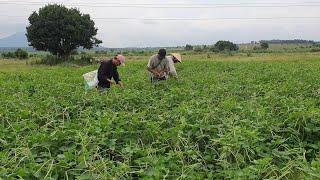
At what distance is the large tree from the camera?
5028 centimetres

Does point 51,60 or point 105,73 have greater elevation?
point 105,73

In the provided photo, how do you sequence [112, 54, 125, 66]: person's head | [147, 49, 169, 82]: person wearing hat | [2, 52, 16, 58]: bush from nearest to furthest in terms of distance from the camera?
[112, 54, 125, 66]: person's head
[147, 49, 169, 82]: person wearing hat
[2, 52, 16, 58]: bush

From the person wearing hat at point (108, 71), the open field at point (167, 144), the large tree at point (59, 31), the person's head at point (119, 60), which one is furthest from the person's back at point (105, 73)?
the large tree at point (59, 31)

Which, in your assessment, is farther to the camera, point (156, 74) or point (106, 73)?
point (156, 74)

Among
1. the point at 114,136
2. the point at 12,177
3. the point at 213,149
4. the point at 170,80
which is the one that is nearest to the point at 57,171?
the point at 12,177

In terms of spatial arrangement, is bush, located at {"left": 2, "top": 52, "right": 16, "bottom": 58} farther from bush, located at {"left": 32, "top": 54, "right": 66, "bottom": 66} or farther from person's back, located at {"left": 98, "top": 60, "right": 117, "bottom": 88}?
person's back, located at {"left": 98, "top": 60, "right": 117, "bottom": 88}

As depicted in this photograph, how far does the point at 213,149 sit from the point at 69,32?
47.1 meters

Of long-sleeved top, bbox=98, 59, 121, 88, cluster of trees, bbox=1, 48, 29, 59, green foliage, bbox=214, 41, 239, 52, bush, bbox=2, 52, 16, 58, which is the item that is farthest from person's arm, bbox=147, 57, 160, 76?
green foliage, bbox=214, 41, 239, 52

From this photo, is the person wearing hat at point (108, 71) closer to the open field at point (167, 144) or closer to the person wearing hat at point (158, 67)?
the person wearing hat at point (158, 67)

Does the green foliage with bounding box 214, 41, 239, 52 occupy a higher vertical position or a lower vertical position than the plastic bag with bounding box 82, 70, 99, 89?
lower

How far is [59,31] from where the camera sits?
50375 mm

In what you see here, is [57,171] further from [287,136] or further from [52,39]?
[52,39]

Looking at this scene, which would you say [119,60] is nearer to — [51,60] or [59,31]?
[51,60]

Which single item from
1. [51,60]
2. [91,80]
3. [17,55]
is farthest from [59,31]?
[91,80]
